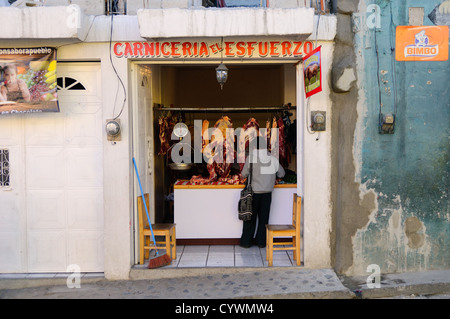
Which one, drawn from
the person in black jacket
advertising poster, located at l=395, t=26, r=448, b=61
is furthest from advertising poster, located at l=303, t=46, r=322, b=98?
the person in black jacket

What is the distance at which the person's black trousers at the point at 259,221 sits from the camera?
28.6 feet

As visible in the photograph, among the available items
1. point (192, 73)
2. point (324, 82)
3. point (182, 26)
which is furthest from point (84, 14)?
point (192, 73)

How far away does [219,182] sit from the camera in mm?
9203

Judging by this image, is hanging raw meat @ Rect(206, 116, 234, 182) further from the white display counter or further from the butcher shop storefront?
the white display counter

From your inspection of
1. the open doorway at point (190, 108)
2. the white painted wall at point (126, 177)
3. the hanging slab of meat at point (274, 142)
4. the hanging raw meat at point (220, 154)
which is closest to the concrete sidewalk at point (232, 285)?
the white painted wall at point (126, 177)

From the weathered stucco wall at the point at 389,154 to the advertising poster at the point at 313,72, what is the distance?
0.49 meters

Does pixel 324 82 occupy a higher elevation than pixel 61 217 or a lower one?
higher

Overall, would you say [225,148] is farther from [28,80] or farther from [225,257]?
[28,80]

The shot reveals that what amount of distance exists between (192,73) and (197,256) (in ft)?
26.8

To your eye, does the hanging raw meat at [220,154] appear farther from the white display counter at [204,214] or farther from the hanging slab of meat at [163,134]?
the hanging slab of meat at [163,134]

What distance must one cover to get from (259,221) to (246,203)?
51 cm

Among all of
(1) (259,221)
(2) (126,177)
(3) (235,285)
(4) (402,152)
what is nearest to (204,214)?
(1) (259,221)

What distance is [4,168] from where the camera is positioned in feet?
25.1

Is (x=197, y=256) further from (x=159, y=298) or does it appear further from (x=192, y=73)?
(x=192, y=73)
